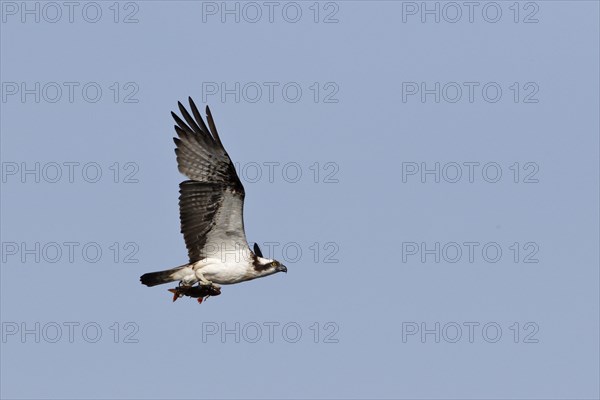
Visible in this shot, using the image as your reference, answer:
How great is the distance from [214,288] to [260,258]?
3.31 feet

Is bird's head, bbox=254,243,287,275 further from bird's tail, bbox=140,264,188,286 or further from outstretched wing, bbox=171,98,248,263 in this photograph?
bird's tail, bbox=140,264,188,286

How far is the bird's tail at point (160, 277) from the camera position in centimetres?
2321

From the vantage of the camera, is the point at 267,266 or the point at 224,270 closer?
the point at 224,270

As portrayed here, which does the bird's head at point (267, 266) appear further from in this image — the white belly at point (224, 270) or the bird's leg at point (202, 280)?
the bird's leg at point (202, 280)

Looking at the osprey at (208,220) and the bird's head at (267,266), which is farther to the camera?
the bird's head at (267,266)

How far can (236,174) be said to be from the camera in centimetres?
2295

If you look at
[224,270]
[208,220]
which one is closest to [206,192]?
[208,220]

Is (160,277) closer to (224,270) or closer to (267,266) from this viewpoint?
(224,270)

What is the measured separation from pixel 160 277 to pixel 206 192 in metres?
1.75

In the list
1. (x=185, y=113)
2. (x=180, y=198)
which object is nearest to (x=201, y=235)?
(x=180, y=198)

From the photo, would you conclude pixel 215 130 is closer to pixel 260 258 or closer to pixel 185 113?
pixel 185 113

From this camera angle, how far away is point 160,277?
23297mm

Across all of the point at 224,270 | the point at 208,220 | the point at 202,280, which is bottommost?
the point at 202,280

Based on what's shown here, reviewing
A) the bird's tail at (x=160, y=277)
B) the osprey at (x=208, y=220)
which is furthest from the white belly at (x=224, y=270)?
the bird's tail at (x=160, y=277)
